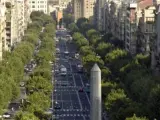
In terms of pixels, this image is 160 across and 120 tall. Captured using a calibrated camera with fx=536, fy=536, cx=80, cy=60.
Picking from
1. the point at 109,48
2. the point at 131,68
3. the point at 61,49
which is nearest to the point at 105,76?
the point at 131,68

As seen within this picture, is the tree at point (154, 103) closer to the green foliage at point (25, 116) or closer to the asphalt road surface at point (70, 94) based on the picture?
the green foliage at point (25, 116)

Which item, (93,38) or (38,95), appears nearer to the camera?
(38,95)

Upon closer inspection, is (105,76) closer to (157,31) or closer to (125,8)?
(157,31)

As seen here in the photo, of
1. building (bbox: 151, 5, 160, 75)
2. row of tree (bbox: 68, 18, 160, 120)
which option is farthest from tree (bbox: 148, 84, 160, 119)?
building (bbox: 151, 5, 160, 75)

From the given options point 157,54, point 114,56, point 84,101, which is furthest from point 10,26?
point 84,101

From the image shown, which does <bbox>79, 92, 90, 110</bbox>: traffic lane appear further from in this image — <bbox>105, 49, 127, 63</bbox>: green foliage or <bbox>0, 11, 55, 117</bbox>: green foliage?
<bbox>105, 49, 127, 63</bbox>: green foliage

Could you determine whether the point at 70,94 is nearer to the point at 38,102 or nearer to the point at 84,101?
the point at 84,101

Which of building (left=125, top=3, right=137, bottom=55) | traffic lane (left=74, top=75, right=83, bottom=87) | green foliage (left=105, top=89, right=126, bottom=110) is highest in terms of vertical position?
building (left=125, top=3, right=137, bottom=55)

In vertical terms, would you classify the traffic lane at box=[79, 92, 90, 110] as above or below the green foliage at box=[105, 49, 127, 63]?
below

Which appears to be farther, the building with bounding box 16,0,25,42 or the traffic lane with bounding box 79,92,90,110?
the building with bounding box 16,0,25,42
